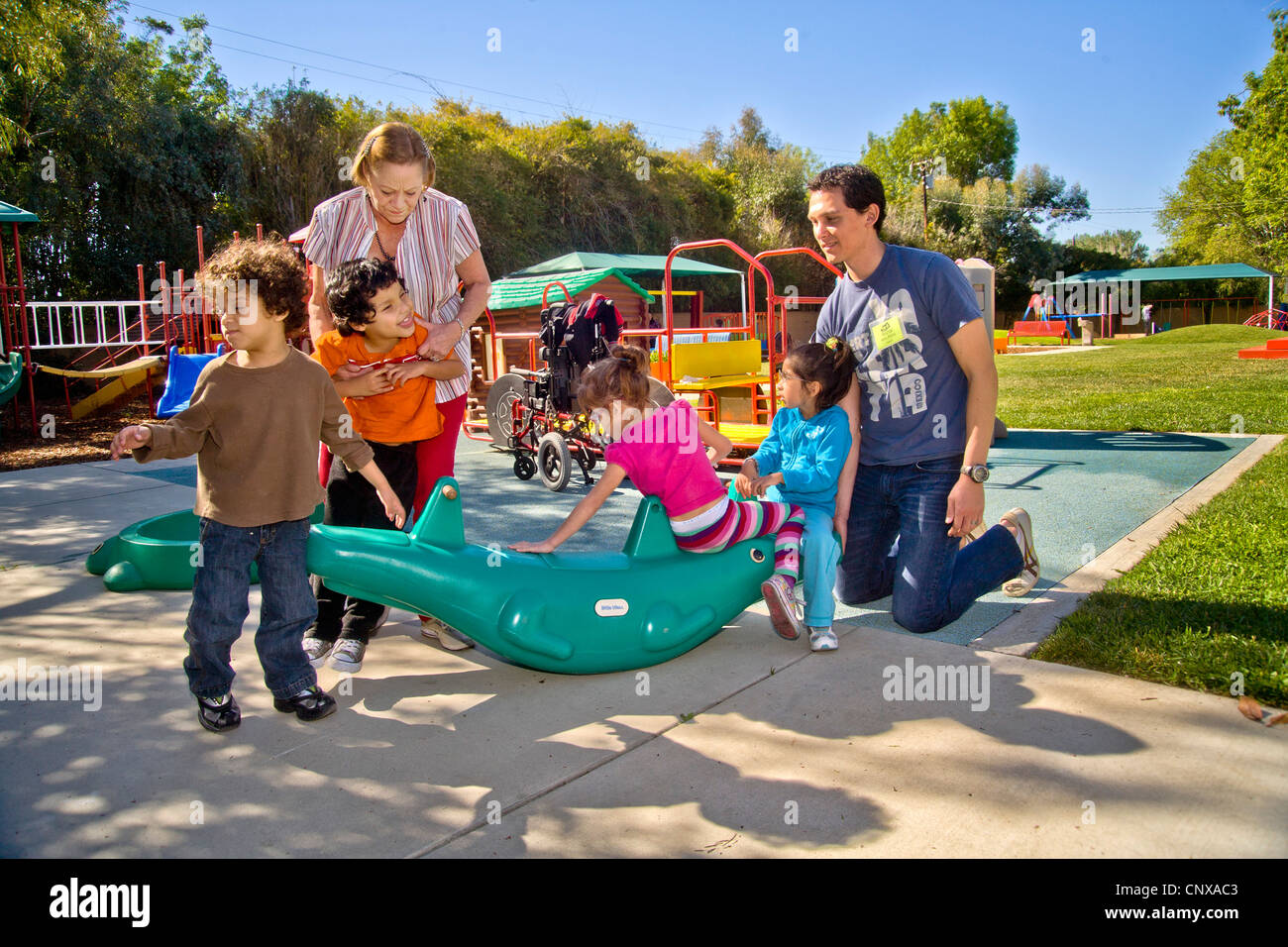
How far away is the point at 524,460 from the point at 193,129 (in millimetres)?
14516

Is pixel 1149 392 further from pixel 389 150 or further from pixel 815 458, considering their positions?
pixel 389 150

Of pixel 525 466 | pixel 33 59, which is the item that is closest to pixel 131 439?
pixel 525 466

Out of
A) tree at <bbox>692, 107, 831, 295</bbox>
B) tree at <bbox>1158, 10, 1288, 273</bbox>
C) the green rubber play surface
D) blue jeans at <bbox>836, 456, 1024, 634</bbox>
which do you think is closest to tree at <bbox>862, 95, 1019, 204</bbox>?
tree at <bbox>1158, 10, 1288, 273</bbox>

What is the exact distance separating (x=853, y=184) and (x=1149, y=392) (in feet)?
35.1

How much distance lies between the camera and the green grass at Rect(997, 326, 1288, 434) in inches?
359

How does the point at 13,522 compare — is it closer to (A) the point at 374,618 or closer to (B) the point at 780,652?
(A) the point at 374,618

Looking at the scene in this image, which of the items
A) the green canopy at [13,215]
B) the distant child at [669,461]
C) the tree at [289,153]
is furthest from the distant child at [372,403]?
the tree at [289,153]

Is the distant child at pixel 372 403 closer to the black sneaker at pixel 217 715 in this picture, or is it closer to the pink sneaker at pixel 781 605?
the black sneaker at pixel 217 715

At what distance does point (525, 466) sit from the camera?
718cm

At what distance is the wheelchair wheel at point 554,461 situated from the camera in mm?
6574

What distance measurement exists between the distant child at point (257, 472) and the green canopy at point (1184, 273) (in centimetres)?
5069

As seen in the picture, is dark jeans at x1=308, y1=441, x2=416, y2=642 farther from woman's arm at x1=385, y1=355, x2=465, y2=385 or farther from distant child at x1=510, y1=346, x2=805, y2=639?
distant child at x1=510, y1=346, x2=805, y2=639

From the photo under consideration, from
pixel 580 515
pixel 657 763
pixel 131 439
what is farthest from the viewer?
pixel 580 515

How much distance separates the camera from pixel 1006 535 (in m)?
3.48
